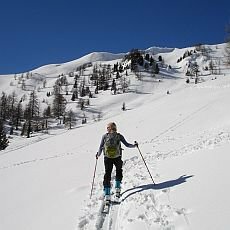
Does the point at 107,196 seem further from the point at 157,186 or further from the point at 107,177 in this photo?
the point at 157,186

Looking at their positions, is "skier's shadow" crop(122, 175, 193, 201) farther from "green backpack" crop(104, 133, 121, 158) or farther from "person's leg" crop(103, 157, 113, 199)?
"green backpack" crop(104, 133, 121, 158)

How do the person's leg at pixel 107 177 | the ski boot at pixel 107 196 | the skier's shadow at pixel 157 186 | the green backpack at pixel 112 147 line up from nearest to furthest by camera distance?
1. the ski boot at pixel 107 196
2. the skier's shadow at pixel 157 186
3. the person's leg at pixel 107 177
4. the green backpack at pixel 112 147

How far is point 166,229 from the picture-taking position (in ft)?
19.7

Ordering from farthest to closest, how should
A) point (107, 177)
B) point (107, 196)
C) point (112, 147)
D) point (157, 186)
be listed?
point (112, 147)
point (107, 177)
point (157, 186)
point (107, 196)

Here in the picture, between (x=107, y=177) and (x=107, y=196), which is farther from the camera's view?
(x=107, y=177)

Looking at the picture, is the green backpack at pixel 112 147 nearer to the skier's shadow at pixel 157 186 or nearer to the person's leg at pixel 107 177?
the person's leg at pixel 107 177

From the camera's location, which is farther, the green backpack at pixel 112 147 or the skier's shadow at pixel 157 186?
the green backpack at pixel 112 147

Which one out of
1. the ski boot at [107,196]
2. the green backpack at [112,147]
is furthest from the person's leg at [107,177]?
the green backpack at [112,147]

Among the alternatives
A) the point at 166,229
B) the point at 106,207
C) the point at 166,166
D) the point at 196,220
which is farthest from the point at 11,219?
the point at 166,166

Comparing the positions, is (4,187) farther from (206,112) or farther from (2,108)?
(2,108)

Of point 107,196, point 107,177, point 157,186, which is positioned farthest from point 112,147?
point 157,186

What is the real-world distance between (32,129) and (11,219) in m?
105

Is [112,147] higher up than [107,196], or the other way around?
[112,147]

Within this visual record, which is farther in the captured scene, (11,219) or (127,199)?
(127,199)
